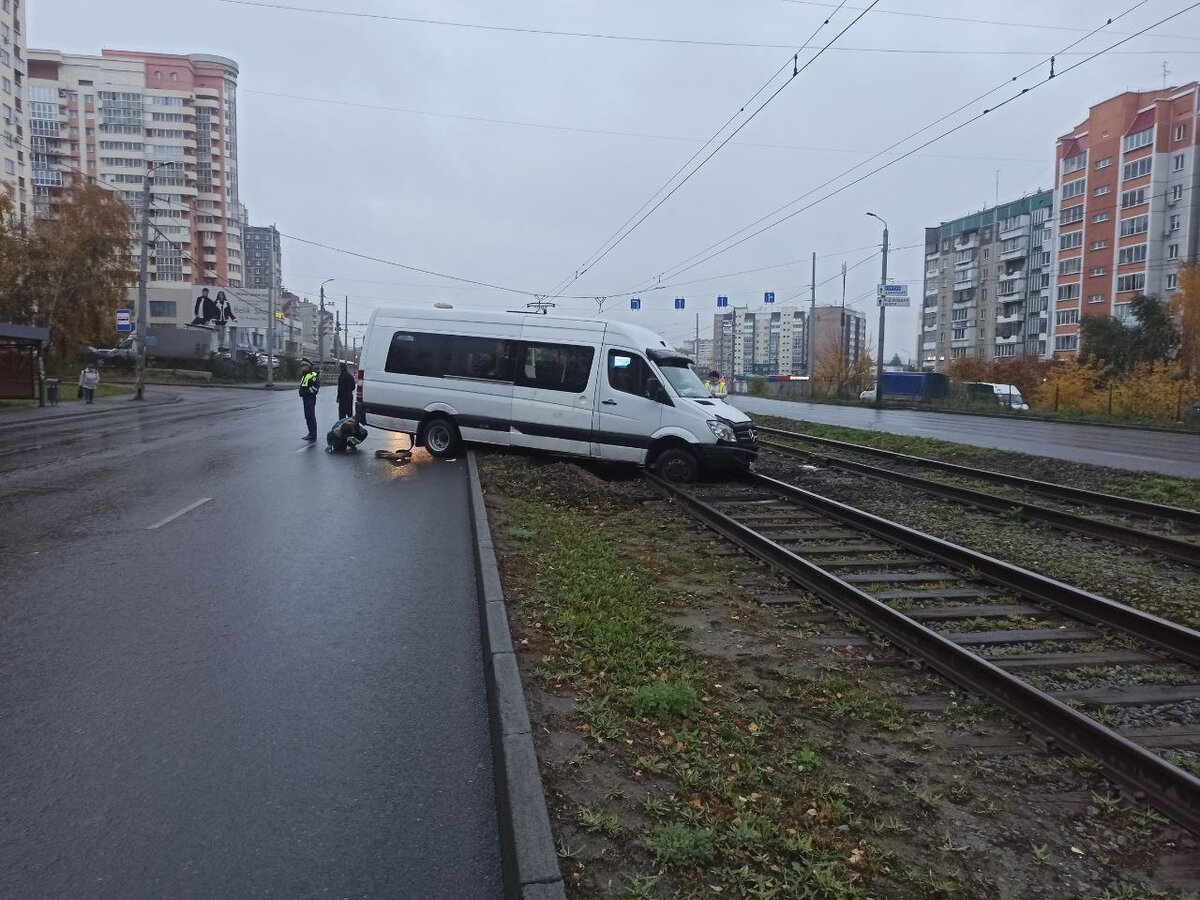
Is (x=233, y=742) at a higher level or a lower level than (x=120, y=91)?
lower

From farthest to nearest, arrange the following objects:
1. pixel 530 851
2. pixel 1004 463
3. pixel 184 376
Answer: pixel 184 376 < pixel 1004 463 < pixel 530 851

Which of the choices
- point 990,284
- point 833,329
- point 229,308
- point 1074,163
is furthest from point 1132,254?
point 833,329

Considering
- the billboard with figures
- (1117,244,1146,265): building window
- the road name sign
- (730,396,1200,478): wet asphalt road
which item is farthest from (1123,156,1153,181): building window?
the billboard with figures

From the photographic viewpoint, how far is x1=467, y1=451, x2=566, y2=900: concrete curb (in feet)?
9.61

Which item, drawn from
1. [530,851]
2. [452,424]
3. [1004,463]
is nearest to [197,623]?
[530,851]

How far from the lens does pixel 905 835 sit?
11.1ft

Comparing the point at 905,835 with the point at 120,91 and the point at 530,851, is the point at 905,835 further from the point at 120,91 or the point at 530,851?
the point at 120,91

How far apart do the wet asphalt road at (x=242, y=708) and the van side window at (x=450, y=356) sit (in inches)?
195

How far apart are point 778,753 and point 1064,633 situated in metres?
3.04

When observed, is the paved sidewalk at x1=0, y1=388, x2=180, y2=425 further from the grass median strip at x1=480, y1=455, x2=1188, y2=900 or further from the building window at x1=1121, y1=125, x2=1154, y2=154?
the building window at x1=1121, y1=125, x2=1154, y2=154

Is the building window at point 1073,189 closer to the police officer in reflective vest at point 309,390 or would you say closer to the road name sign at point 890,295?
the road name sign at point 890,295

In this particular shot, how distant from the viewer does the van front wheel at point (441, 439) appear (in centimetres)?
1538

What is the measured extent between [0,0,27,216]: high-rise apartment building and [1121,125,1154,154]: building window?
3140 inches

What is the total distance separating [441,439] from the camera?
15492mm
